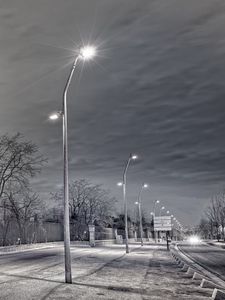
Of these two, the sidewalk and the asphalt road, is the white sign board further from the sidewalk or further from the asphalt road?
the sidewalk

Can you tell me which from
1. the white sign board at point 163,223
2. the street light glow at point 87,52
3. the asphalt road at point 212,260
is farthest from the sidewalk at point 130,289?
the white sign board at point 163,223

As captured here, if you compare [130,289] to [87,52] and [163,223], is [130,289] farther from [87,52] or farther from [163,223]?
[163,223]

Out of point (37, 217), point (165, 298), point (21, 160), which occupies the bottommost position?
point (165, 298)

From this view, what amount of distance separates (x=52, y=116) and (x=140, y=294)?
7608mm

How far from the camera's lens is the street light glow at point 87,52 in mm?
13797

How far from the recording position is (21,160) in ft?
134

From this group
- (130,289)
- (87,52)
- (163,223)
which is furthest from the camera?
(163,223)

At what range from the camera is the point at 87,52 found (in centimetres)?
1386

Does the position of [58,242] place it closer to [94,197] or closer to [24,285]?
[94,197]

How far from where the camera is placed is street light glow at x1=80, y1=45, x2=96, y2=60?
13.8 meters

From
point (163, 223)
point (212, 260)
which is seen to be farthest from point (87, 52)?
point (163, 223)

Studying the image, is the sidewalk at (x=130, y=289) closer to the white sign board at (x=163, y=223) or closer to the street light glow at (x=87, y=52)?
the street light glow at (x=87, y=52)

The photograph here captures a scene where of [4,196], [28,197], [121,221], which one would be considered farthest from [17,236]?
[121,221]

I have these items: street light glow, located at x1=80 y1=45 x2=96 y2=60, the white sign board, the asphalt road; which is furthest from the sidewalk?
the white sign board
